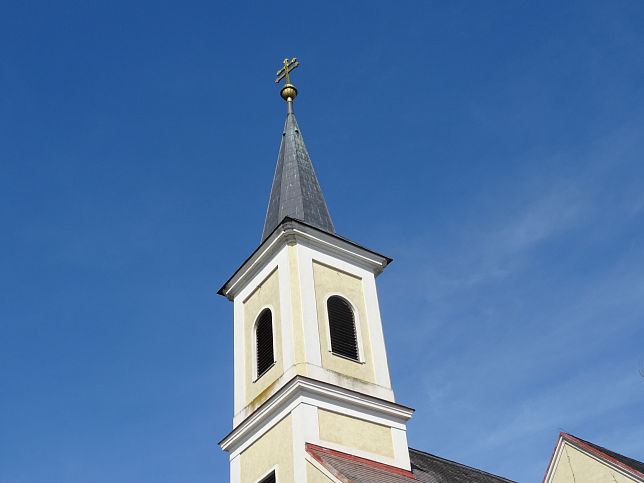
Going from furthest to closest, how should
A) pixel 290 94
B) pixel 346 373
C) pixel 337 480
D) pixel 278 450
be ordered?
pixel 290 94 < pixel 346 373 < pixel 278 450 < pixel 337 480

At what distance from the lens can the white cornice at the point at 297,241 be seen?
21297 millimetres

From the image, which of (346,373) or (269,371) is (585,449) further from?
(269,371)

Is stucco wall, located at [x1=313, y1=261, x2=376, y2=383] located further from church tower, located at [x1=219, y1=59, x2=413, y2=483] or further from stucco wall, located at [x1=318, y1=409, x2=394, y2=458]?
stucco wall, located at [x1=318, y1=409, x2=394, y2=458]

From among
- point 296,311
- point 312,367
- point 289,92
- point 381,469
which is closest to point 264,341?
point 296,311

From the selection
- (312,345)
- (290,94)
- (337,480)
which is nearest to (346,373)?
(312,345)

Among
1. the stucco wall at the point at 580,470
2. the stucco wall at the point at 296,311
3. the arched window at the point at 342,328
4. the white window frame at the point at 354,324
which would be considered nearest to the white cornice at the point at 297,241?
the stucco wall at the point at 296,311

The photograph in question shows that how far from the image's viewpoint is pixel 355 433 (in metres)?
18.8

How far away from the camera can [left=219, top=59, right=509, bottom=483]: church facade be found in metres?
18.2

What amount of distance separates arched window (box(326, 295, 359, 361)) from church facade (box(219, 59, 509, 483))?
0.11 ft

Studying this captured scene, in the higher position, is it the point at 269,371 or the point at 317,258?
the point at 317,258

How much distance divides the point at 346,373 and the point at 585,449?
7.74 meters

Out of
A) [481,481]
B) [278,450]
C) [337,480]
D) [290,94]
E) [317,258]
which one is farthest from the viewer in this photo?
[290,94]

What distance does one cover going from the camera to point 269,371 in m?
20.0

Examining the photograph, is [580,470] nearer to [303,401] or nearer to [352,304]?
[352,304]
